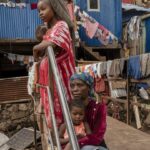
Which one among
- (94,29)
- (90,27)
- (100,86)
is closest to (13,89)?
(100,86)

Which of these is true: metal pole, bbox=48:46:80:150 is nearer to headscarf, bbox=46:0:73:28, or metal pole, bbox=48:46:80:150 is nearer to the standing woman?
→ the standing woman

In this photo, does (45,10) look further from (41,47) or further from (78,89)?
(78,89)

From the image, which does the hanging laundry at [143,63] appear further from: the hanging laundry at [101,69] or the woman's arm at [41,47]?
the woman's arm at [41,47]

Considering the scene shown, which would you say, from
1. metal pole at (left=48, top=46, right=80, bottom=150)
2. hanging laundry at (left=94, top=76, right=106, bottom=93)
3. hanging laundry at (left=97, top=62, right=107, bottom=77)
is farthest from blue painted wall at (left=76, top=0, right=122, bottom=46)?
metal pole at (left=48, top=46, right=80, bottom=150)

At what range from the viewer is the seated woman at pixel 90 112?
2602mm

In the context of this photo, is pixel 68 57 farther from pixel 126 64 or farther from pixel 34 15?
pixel 34 15

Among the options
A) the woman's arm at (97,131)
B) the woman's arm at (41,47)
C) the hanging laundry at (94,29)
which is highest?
the hanging laundry at (94,29)

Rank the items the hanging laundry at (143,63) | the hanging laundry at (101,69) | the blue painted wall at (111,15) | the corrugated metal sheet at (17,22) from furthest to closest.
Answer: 1. the blue painted wall at (111,15)
2. the corrugated metal sheet at (17,22)
3. the hanging laundry at (101,69)
4. the hanging laundry at (143,63)

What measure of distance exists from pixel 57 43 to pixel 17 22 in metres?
10.00

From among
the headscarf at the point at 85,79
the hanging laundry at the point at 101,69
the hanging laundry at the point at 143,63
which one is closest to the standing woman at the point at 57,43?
the headscarf at the point at 85,79

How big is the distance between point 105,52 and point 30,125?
4.71 metres

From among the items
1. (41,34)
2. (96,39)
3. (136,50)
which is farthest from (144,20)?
(41,34)

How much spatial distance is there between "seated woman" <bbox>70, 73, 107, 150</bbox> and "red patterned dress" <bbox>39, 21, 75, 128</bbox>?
0.10 m

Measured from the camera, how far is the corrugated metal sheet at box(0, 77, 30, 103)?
11.3 meters
